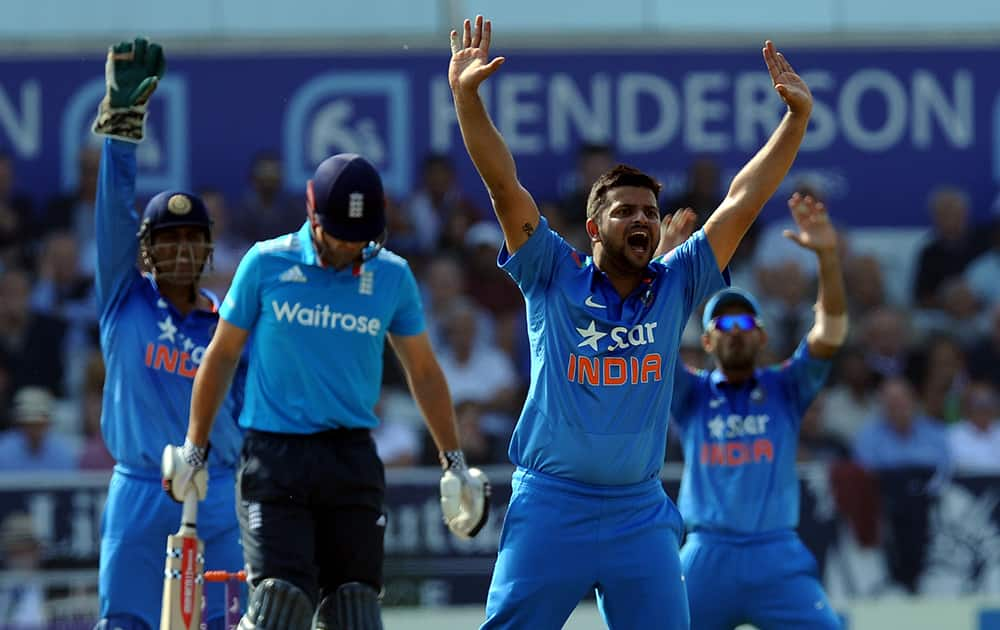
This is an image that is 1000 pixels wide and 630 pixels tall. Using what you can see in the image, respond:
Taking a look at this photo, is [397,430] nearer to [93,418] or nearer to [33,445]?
[93,418]

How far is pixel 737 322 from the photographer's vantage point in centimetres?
839

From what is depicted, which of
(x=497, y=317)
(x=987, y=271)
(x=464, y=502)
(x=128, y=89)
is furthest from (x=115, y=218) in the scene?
(x=987, y=271)

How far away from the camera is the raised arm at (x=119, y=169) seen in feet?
24.3

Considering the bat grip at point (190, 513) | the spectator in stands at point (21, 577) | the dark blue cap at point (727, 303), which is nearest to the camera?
the bat grip at point (190, 513)

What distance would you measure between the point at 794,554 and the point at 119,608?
116 inches

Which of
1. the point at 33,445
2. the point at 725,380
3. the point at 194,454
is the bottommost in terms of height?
the point at 33,445

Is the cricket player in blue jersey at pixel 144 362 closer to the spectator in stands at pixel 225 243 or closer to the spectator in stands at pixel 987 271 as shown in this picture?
the spectator in stands at pixel 225 243

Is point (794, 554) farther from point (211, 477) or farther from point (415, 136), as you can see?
point (415, 136)

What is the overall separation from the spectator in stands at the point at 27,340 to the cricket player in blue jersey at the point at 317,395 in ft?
22.4

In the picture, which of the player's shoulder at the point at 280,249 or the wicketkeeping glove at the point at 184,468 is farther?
the wicketkeeping glove at the point at 184,468

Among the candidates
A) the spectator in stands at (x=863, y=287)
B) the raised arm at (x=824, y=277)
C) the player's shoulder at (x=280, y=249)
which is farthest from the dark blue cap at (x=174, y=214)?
the spectator in stands at (x=863, y=287)

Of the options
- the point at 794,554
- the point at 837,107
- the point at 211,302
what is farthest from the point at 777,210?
the point at 211,302

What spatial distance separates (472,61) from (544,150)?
8.14 meters

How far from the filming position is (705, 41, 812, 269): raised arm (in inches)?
257
